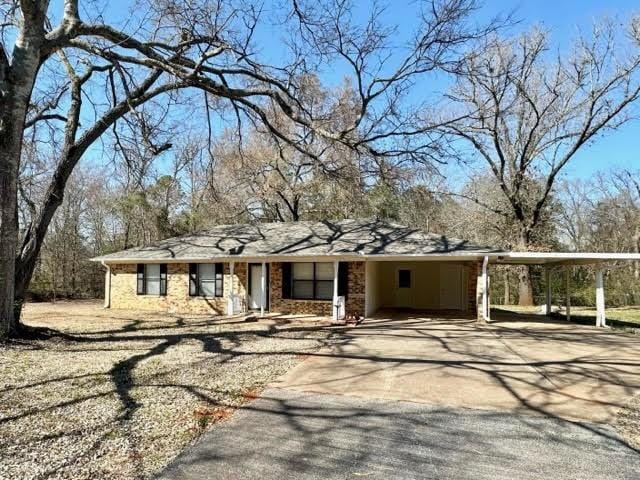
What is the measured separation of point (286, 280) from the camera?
14945mm

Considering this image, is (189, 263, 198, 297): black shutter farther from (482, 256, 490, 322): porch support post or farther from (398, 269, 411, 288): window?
(482, 256, 490, 322): porch support post

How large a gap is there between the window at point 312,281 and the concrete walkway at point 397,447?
9.40 m

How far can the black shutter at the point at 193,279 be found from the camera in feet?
52.4

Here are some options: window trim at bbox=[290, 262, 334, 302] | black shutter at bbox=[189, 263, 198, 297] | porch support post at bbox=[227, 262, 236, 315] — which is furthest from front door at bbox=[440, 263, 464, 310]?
black shutter at bbox=[189, 263, 198, 297]

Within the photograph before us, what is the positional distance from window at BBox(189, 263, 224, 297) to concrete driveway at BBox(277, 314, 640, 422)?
6.47 meters

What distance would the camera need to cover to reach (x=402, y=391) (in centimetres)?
573

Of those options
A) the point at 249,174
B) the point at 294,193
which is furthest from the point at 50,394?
the point at 294,193

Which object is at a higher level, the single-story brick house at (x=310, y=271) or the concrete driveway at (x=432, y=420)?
the single-story brick house at (x=310, y=271)

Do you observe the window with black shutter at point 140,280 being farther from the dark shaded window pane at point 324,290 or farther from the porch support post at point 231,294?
the dark shaded window pane at point 324,290

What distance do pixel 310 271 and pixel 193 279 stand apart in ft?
14.8

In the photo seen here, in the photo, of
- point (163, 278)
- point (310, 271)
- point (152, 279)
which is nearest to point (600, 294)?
point (310, 271)

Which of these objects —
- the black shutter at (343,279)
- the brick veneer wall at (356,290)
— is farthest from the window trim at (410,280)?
the black shutter at (343,279)

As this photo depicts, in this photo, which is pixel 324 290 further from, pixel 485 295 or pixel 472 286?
pixel 472 286

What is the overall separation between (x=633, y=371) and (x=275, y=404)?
19.0ft
